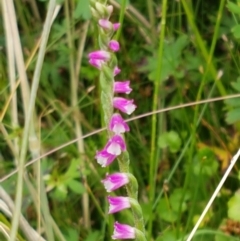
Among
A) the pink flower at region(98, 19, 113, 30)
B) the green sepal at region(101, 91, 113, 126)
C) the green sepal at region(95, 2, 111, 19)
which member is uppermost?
the green sepal at region(95, 2, 111, 19)

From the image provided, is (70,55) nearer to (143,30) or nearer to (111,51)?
(143,30)

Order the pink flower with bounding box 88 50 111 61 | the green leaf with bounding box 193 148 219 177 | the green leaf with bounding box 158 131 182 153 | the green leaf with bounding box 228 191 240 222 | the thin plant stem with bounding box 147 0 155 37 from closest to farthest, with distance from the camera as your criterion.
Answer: the pink flower with bounding box 88 50 111 61, the green leaf with bounding box 228 191 240 222, the green leaf with bounding box 193 148 219 177, the green leaf with bounding box 158 131 182 153, the thin plant stem with bounding box 147 0 155 37

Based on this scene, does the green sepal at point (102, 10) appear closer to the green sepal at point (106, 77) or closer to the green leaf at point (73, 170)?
the green sepal at point (106, 77)

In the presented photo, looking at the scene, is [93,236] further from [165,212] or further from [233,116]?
[233,116]

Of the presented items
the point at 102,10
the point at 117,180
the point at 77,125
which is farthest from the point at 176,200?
the point at 102,10

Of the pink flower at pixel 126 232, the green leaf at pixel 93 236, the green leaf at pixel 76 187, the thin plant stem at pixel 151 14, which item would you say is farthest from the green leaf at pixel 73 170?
Result: the pink flower at pixel 126 232

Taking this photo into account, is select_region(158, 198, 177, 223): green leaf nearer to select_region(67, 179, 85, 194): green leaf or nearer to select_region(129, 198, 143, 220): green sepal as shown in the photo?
select_region(67, 179, 85, 194): green leaf

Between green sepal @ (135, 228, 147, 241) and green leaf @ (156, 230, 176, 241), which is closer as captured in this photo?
green sepal @ (135, 228, 147, 241)

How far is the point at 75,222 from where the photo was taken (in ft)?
4.58

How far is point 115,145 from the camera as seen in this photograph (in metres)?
0.68

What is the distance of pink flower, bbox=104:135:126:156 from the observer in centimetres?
68

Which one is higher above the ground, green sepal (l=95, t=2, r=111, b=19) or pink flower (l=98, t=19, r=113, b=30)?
green sepal (l=95, t=2, r=111, b=19)

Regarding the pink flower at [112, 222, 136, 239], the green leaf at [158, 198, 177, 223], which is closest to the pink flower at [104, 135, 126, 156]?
the pink flower at [112, 222, 136, 239]

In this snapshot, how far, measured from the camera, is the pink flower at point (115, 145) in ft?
2.23
